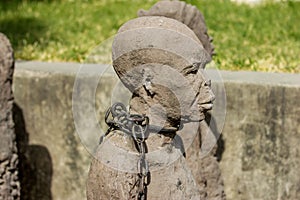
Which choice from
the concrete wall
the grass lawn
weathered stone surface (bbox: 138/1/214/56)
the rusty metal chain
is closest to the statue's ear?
the rusty metal chain

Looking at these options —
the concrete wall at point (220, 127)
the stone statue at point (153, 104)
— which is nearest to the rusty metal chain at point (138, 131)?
the stone statue at point (153, 104)

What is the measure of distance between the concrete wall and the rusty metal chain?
1406mm

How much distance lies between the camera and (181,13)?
4301mm

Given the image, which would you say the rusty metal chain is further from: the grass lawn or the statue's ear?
the grass lawn

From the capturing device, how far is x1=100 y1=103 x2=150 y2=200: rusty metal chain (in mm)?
3371

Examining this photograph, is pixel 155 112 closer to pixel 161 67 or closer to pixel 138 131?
pixel 138 131

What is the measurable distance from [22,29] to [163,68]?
433 centimetres

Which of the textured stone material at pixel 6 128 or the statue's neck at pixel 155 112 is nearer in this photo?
the statue's neck at pixel 155 112

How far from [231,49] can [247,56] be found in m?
0.30

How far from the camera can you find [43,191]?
536 centimetres

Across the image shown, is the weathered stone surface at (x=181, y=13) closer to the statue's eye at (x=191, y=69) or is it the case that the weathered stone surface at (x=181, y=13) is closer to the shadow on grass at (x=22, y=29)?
the statue's eye at (x=191, y=69)

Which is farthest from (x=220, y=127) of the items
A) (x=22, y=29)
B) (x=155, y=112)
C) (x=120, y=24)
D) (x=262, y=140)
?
(x=22, y=29)

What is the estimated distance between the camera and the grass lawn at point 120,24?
19.7 ft

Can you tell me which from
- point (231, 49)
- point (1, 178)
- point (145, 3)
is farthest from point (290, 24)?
point (1, 178)
